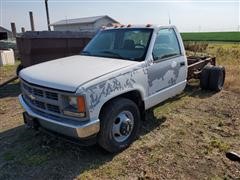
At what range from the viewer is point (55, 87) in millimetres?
3457

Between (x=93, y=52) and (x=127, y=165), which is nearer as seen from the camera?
(x=127, y=165)

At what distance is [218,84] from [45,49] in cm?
521

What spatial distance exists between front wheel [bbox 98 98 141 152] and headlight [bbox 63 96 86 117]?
386 mm

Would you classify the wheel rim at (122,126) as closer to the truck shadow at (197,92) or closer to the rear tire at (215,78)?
the truck shadow at (197,92)

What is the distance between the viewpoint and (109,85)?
3611 mm

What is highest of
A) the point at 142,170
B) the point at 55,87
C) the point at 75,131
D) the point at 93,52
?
the point at 93,52

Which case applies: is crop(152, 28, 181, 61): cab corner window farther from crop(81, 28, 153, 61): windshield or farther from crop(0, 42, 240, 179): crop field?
crop(0, 42, 240, 179): crop field

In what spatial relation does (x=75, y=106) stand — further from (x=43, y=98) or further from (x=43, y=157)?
(x=43, y=157)

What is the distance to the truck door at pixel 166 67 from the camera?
4480mm

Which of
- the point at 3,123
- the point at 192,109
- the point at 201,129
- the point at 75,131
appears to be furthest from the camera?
the point at 192,109

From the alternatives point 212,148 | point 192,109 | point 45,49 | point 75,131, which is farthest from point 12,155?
point 45,49

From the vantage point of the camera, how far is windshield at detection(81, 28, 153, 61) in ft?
14.7

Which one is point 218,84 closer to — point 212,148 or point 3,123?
point 212,148

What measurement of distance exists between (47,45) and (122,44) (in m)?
4.38
